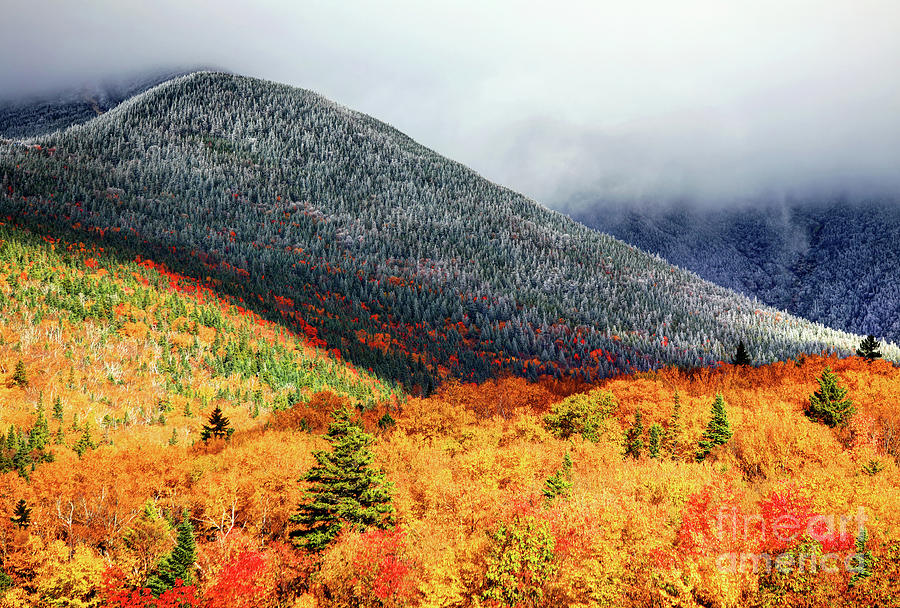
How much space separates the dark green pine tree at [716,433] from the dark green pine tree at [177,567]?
67.1m

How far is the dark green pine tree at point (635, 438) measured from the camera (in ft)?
304

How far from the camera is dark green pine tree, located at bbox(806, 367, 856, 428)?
86062mm

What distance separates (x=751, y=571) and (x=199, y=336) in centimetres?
16976

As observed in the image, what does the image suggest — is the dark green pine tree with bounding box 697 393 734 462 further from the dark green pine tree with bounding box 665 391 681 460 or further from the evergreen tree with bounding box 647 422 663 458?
the evergreen tree with bounding box 647 422 663 458

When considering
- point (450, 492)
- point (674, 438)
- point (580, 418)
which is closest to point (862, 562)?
point (450, 492)

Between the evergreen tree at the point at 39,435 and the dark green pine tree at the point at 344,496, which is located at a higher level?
the dark green pine tree at the point at 344,496

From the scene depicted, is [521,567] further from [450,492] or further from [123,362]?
[123,362]

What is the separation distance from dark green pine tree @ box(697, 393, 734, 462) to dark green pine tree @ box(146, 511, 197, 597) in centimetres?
6706

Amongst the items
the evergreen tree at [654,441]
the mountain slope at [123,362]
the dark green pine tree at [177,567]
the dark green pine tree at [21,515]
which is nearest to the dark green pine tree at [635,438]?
the evergreen tree at [654,441]

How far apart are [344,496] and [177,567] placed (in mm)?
15601

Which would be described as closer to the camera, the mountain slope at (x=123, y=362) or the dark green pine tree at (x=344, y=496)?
the dark green pine tree at (x=344, y=496)

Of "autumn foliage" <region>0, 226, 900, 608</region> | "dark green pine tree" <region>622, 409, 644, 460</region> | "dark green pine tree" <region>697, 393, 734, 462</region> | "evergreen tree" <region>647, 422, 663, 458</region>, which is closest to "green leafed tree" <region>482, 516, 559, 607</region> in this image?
"autumn foliage" <region>0, 226, 900, 608</region>

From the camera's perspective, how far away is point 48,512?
74.2m

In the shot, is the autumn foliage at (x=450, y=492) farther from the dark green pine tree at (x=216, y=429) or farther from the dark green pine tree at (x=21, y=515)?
the dark green pine tree at (x=216, y=429)
